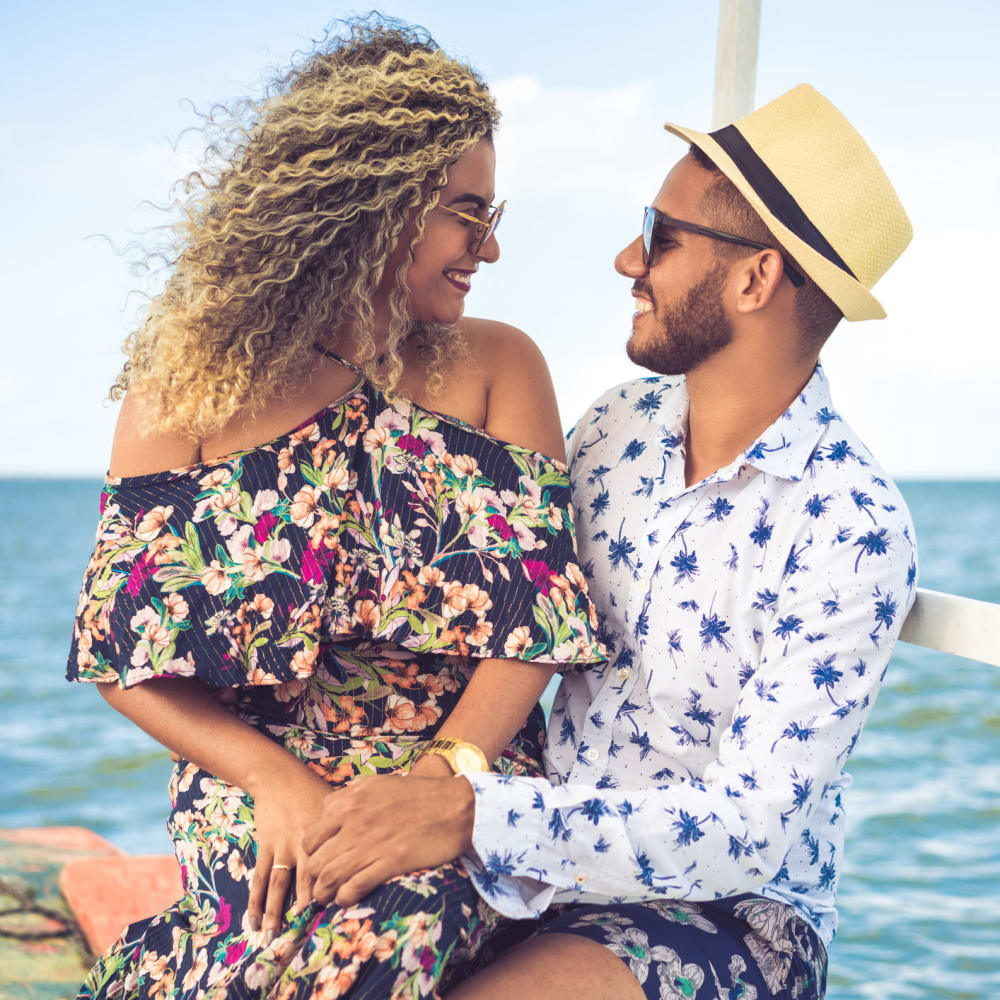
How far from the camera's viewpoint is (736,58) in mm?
2779

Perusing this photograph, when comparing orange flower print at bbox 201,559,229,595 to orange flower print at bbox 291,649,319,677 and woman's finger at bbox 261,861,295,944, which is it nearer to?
orange flower print at bbox 291,649,319,677

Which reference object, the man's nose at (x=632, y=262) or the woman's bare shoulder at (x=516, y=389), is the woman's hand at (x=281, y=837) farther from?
the man's nose at (x=632, y=262)

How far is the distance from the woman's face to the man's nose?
28 centimetres

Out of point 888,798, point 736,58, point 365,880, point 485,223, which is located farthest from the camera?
point 888,798

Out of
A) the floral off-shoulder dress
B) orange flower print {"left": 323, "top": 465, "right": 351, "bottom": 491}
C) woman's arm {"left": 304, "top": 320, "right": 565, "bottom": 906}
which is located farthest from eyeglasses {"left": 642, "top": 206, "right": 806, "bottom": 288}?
woman's arm {"left": 304, "top": 320, "right": 565, "bottom": 906}

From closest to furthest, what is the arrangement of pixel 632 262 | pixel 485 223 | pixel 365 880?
pixel 365 880, pixel 485 223, pixel 632 262

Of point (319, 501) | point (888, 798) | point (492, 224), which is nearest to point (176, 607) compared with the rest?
point (319, 501)

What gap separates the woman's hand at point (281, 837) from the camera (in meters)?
1.78

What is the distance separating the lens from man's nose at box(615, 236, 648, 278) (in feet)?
7.69

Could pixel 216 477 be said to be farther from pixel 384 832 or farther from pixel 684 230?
pixel 684 230

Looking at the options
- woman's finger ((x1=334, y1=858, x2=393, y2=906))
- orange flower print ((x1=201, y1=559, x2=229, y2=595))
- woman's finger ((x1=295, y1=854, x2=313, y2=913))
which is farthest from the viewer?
orange flower print ((x1=201, y1=559, x2=229, y2=595))

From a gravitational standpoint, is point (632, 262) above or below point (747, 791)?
above

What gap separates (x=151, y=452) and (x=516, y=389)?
68 cm

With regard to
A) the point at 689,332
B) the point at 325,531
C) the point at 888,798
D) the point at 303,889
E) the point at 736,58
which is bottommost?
the point at 888,798
